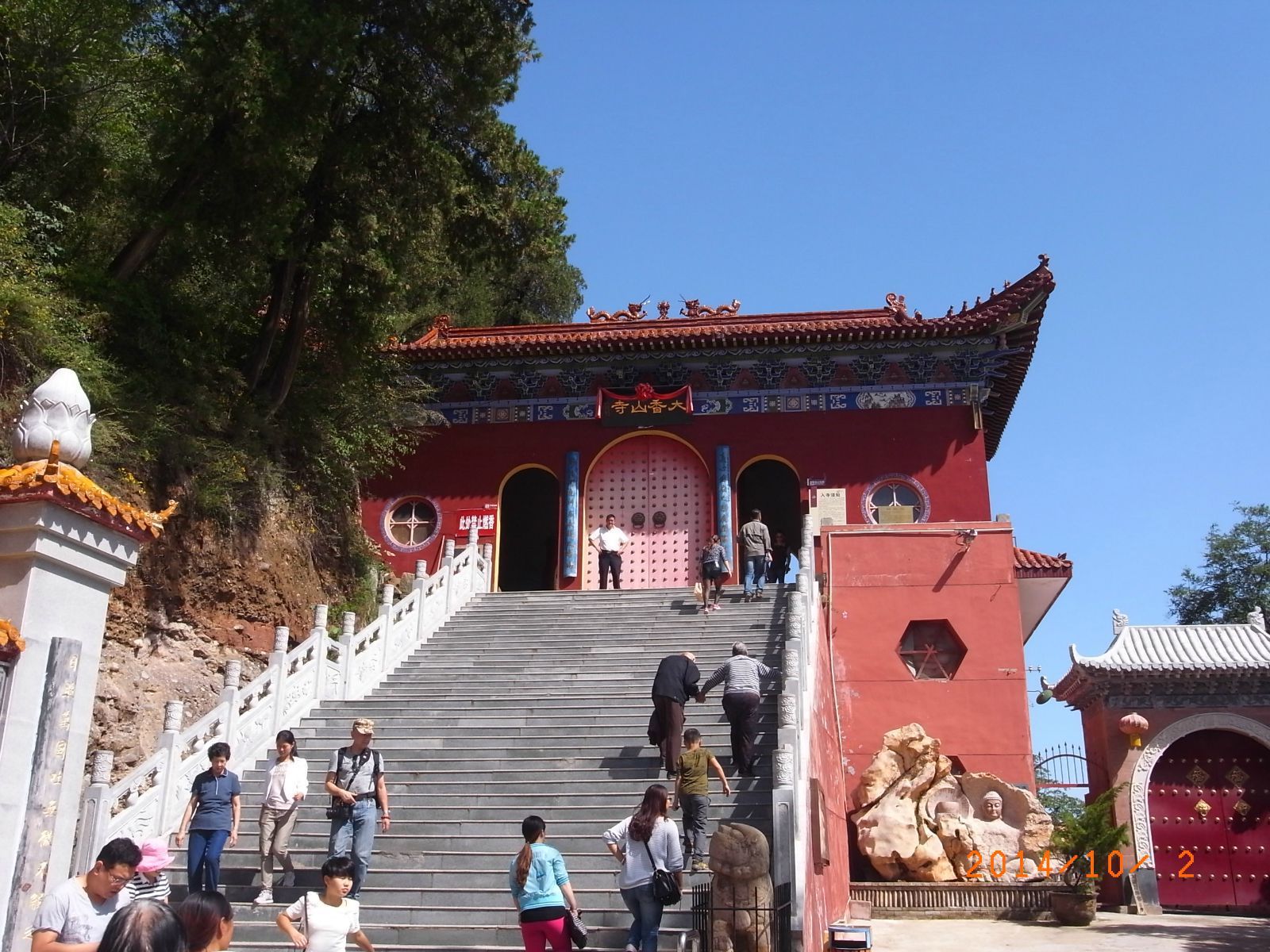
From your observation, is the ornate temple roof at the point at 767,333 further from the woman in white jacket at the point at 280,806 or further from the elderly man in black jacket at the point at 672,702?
the woman in white jacket at the point at 280,806

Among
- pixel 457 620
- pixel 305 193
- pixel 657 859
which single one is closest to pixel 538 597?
pixel 457 620

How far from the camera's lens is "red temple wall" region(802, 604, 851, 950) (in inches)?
314

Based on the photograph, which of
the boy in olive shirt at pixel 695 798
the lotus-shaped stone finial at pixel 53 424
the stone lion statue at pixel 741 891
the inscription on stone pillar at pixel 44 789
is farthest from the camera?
the boy in olive shirt at pixel 695 798

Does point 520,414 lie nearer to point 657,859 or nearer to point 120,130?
point 120,130

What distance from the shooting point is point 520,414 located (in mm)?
19172

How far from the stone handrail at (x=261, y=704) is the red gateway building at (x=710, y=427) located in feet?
12.6

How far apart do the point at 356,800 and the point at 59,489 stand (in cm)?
Answer: 288

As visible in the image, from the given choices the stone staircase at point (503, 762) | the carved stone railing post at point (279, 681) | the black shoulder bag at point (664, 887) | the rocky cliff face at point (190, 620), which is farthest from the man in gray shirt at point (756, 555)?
the black shoulder bag at point (664, 887)

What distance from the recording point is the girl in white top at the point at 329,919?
511cm

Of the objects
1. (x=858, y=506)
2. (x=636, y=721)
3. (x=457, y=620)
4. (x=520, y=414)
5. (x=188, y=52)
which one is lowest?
(x=636, y=721)

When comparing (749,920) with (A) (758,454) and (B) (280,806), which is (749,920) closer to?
(B) (280,806)

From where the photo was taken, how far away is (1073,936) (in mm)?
10945

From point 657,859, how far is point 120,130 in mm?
11706

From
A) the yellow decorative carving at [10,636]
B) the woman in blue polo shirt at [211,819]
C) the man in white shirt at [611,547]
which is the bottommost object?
the woman in blue polo shirt at [211,819]
